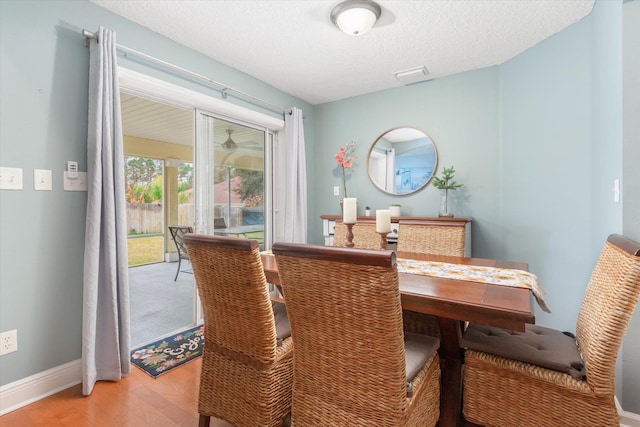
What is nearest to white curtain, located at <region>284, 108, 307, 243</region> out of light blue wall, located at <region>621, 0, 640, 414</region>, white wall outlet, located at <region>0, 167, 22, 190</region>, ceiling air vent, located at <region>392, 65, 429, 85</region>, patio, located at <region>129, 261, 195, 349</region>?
ceiling air vent, located at <region>392, 65, 429, 85</region>

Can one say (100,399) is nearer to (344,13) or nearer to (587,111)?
(344,13)

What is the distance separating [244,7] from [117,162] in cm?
132

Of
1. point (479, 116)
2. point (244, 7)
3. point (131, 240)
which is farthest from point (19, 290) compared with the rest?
point (131, 240)

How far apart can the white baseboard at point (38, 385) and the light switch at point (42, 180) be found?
3.55ft

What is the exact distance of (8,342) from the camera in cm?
169

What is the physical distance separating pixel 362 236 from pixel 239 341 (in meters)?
1.53

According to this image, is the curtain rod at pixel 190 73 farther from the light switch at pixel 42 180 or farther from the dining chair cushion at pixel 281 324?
the dining chair cushion at pixel 281 324

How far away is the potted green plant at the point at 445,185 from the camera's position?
2984mm

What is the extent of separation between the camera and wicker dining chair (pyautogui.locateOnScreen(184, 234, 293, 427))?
4.00ft

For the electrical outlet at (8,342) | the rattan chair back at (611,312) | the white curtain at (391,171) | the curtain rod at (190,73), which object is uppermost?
the curtain rod at (190,73)

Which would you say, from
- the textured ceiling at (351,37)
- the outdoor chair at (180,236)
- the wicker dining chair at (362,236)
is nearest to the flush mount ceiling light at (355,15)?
the textured ceiling at (351,37)

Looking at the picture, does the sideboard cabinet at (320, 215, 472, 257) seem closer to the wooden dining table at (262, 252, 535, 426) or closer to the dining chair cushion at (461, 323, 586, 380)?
the wooden dining table at (262, 252, 535, 426)

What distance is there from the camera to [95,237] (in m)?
1.87

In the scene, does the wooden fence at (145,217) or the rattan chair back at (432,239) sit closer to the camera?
the rattan chair back at (432,239)
